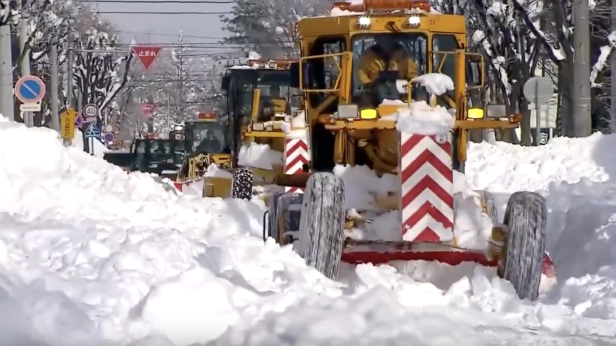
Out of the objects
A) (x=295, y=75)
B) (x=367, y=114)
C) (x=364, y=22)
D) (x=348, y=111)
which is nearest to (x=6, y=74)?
(x=295, y=75)

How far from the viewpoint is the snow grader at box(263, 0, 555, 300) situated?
7340mm

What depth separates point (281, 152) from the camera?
15.9m

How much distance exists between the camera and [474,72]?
937 centimetres

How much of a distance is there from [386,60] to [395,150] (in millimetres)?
1069

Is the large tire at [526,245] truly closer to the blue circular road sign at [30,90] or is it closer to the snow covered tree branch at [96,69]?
the blue circular road sign at [30,90]

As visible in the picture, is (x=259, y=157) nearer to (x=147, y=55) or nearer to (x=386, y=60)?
(x=386, y=60)

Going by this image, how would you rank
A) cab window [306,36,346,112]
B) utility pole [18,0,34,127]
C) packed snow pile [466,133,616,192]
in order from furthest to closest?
utility pole [18,0,34,127] → packed snow pile [466,133,616,192] → cab window [306,36,346,112]

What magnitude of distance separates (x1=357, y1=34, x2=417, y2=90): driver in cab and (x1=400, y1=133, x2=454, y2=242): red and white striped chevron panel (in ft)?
5.00

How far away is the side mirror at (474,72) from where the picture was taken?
930cm

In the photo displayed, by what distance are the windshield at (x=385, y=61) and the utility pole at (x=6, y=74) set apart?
44.0 ft

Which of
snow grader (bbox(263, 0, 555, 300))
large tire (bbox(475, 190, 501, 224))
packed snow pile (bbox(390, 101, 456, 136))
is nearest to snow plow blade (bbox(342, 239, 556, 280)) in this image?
snow grader (bbox(263, 0, 555, 300))

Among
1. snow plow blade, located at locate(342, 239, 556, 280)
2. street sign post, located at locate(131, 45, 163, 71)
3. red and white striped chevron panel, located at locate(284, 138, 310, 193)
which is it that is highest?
street sign post, located at locate(131, 45, 163, 71)

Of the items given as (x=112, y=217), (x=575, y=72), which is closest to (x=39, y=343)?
(x=112, y=217)

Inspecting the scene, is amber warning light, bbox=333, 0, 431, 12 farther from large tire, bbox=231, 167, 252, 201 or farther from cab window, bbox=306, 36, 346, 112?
large tire, bbox=231, 167, 252, 201
